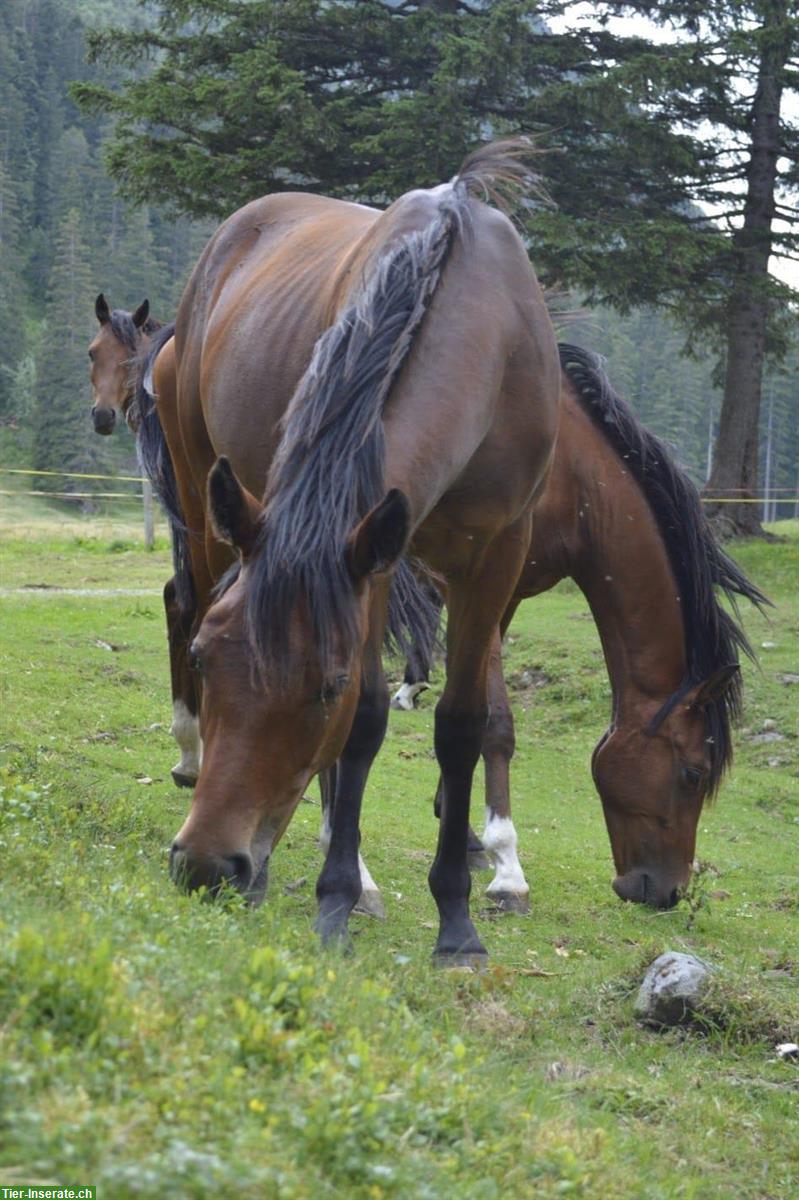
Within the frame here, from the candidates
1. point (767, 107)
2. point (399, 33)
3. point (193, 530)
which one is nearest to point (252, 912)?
point (193, 530)

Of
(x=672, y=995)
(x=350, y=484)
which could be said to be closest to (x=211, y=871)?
(x=350, y=484)

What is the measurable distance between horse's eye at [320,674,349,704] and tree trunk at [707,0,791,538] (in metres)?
17.0

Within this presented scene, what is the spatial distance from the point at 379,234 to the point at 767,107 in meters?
17.8

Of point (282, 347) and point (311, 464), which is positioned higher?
point (282, 347)

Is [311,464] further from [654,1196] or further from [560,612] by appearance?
[560,612]

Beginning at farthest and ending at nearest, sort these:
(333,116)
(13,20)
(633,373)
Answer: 1. (13,20)
2. (633,373)
3. (333,116)

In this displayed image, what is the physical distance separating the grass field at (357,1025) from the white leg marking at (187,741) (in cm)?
15

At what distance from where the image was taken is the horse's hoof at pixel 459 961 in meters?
4.71

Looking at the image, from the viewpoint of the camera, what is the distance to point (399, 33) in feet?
64.8

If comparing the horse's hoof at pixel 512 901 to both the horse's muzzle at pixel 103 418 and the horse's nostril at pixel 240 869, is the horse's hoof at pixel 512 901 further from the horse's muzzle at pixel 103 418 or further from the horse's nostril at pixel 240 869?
the horse's muzzle at pixel 103 418

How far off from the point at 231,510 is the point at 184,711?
3.81 meters

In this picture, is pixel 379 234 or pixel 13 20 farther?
pixel 13 20

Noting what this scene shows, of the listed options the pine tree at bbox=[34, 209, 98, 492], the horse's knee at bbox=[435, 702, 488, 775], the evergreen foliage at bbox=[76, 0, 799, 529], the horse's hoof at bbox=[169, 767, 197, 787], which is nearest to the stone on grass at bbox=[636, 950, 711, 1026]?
the horse's knee at bbox=[435, 702, 488, 775]

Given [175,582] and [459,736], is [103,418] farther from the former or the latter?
[459,736]
